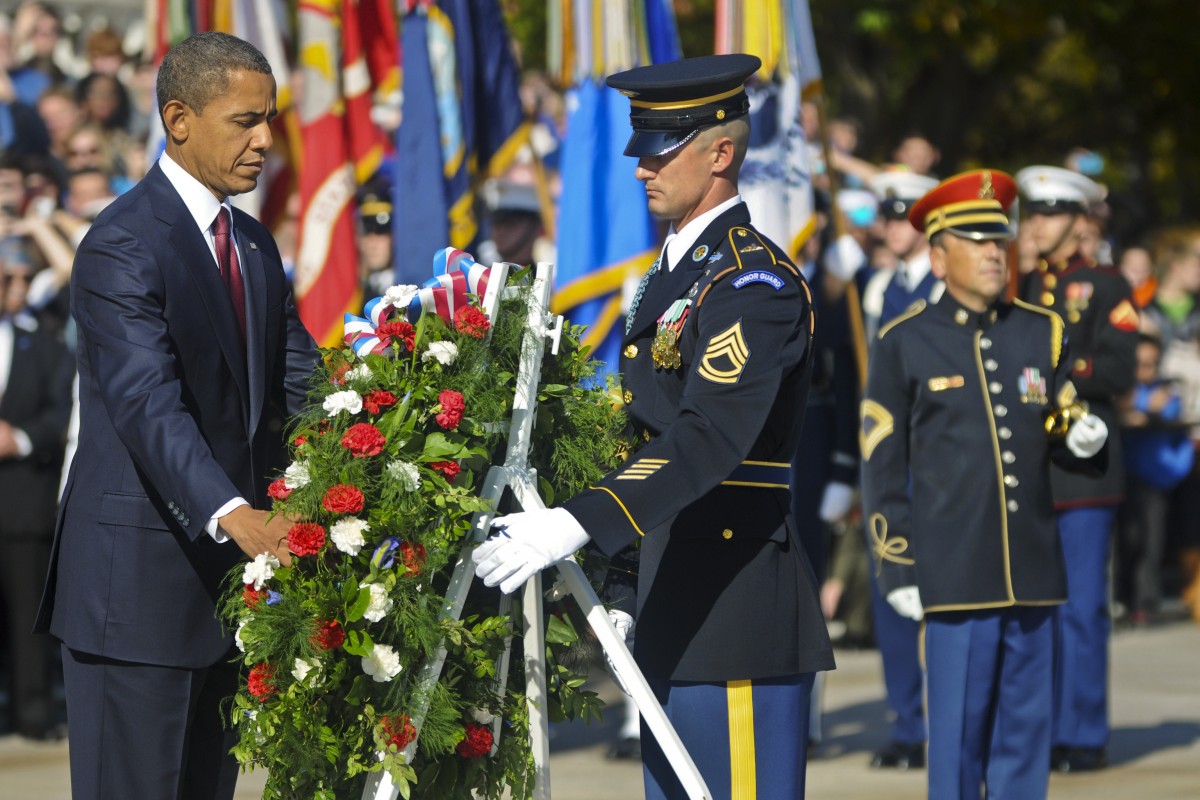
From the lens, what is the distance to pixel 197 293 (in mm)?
4141

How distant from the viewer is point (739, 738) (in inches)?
161

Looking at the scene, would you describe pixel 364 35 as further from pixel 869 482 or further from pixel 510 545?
pixel 510 545

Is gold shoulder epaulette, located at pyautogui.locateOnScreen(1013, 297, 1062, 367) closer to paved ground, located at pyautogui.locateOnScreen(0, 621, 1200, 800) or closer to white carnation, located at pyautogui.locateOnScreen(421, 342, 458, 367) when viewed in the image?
paved ground, located at pyautogui.locateOnScreen(0, 621, 1200, 800)

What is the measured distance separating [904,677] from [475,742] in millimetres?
4170

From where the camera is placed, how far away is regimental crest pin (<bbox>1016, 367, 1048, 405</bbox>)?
5965 mm

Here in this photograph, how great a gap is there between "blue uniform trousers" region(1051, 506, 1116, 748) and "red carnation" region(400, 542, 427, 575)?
445 centimetres

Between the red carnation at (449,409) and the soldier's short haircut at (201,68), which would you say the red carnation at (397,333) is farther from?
the soldier's short haircut at (201,68)

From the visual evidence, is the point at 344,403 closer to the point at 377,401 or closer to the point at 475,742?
the point at 377,401

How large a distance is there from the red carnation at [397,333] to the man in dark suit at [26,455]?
5204mm

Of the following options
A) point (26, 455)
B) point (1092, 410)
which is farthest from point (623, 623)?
point (26, 455)

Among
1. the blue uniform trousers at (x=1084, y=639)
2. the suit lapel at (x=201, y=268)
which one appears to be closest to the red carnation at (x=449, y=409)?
the suit lapel at (x=201, y=268)

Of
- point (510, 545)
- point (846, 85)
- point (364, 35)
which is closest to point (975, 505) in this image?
point (510, 545)

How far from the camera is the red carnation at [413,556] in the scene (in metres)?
3.87

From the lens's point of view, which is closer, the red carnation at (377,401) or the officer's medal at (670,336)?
the red carnation at (377,401)
